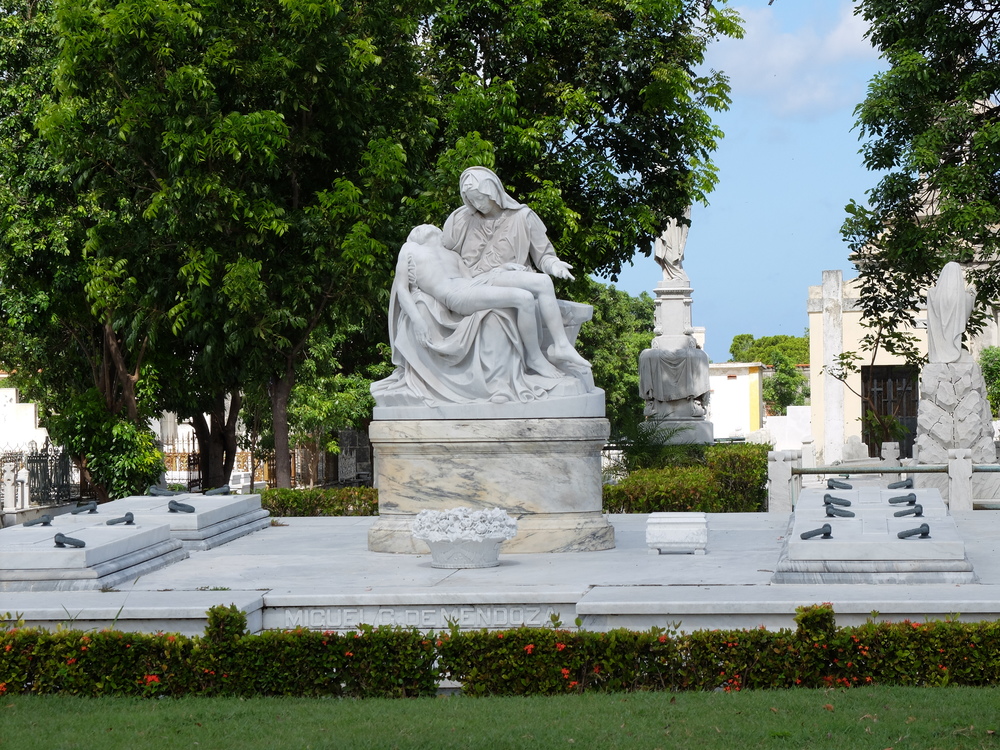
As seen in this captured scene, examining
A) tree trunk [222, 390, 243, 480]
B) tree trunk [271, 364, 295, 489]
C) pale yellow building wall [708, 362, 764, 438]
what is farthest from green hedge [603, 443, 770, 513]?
pale yellow building wall [708, 362, 764, 438]

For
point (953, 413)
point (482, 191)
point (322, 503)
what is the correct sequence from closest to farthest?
point (482, 191) → point (322, 503) → point (953, 413)

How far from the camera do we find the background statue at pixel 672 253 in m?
23.6

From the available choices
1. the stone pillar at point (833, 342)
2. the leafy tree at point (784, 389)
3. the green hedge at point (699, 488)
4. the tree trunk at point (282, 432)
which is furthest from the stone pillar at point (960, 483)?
the leafy tree at point (784, 389)

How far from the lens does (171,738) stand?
5637 mm

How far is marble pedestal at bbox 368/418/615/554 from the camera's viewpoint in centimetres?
1018

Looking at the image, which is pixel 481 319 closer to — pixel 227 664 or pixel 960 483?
pixel 227 664

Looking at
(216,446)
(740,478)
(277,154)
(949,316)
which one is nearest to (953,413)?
(949,316)

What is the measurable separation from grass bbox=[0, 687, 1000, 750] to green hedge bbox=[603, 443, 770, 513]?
7.39 metres

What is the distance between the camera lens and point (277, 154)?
52.9 ft

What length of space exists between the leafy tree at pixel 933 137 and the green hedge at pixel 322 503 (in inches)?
368

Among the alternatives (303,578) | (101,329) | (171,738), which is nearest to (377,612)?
(303,578)

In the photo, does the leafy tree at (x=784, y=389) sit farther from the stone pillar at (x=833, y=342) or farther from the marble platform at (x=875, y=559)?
the marble platform at (x=875, y=559)

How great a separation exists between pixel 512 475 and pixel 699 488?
179 inches

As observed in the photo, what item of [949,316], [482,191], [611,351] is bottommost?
[949,316]
